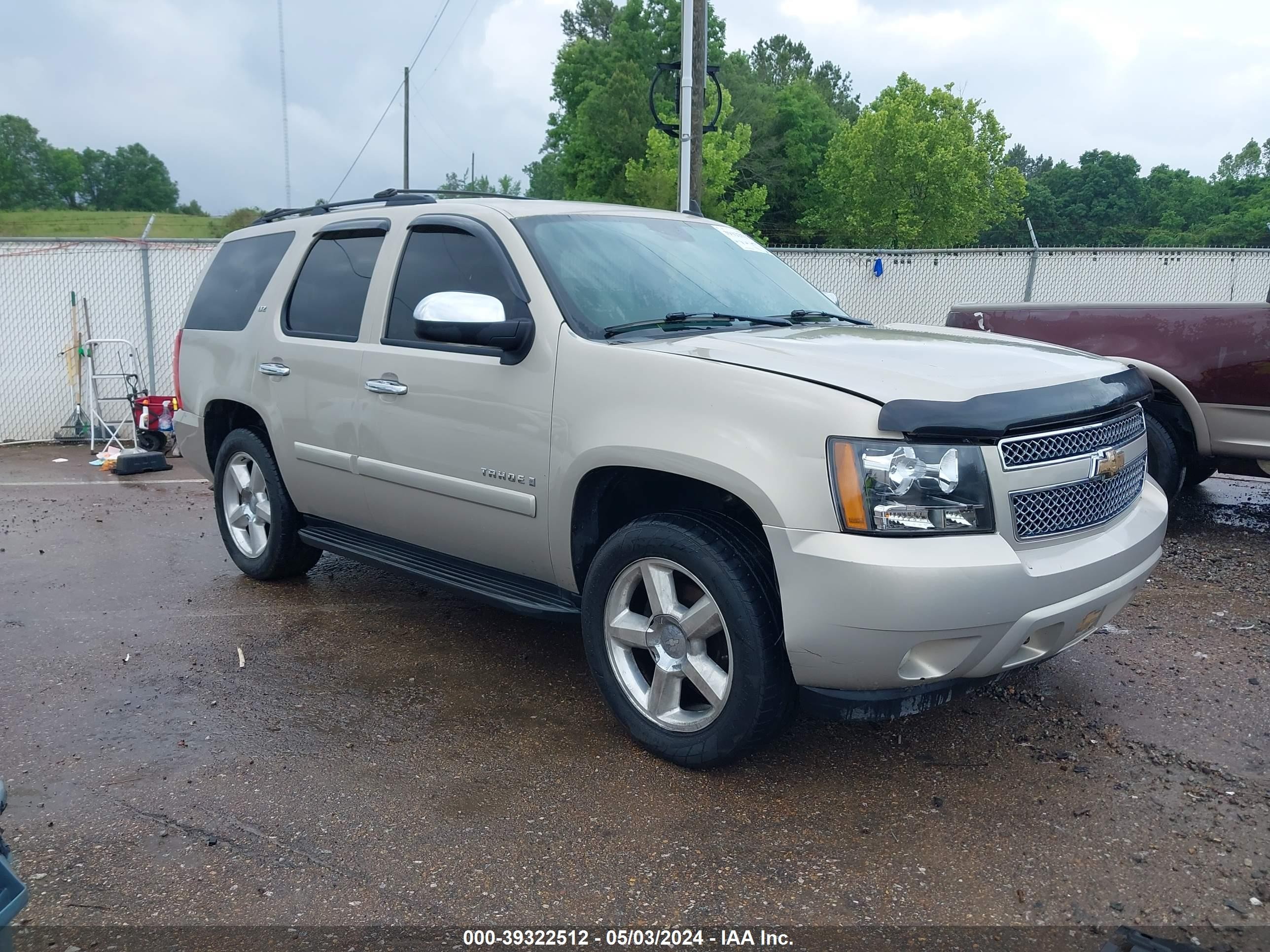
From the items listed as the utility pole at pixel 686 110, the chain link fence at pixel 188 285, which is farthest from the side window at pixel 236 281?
the utility pole at pixel 686 110

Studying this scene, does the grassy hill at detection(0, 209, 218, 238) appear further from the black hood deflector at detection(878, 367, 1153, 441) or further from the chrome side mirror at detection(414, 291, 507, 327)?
the black hood deflector at detection(878, 367, 1153, 441)

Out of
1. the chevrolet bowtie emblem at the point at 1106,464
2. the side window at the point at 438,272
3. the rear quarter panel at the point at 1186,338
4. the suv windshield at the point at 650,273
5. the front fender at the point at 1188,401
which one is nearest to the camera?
the chevrolet bowtie emblem at the point at 1106,464

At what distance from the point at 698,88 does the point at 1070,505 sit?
34.3 ft

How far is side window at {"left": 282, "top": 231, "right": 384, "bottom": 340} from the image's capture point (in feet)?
15.3

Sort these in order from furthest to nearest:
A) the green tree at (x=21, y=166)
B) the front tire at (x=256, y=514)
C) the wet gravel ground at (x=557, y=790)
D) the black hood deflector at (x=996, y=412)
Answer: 1. the green tree at (x=21, y=166)
2. the front tire at (x=256, y=514)
3. the black hood deflector at (x=996, y=412)
4. the wet gravel ground at (x=557, y=790)

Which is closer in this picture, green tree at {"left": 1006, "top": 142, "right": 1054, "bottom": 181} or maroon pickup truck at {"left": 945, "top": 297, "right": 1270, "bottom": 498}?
maroon pickup truck at {"left": 945, "top": 297, "right": 1270, "bottom": 498}

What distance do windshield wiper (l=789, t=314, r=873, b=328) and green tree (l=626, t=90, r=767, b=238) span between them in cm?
2831

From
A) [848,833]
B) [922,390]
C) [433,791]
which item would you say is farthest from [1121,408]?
[433,791]

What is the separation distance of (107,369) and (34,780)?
389 inches

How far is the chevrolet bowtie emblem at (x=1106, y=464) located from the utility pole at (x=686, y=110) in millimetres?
9369

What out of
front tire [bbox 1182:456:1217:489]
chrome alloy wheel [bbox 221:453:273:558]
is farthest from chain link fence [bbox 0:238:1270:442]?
chrome alloy wheel [bbox 221:453:273:558]

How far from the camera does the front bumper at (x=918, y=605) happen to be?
2.80 m

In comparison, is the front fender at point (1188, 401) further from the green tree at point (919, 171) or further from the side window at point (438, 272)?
the green tree at point (919, 171)

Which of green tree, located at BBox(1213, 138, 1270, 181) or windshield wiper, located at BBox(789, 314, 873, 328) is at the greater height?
green tree, located at BBox(1213, 138, 1270, 181)
